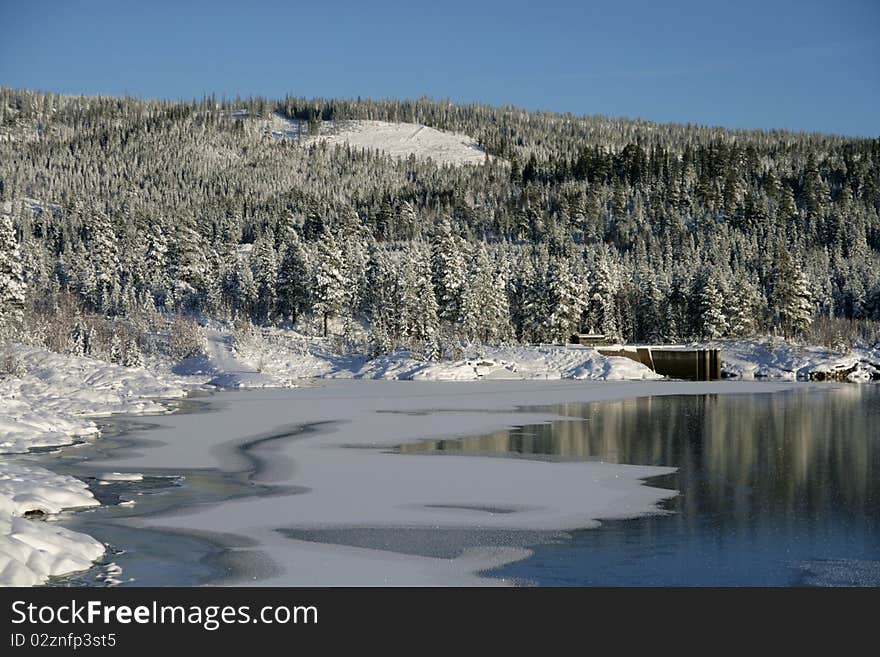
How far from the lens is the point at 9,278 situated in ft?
189

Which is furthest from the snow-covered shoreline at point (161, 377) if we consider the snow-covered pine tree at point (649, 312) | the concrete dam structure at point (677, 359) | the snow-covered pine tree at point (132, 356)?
the snow-covered pine tree at point (649, 312)

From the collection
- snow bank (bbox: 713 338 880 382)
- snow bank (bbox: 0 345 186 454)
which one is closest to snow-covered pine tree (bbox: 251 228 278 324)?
snow bank (bbox: 0 345 186 454)

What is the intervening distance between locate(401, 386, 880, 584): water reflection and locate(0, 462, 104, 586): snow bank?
5785mm

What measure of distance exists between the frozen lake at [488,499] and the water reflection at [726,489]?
0.20ft

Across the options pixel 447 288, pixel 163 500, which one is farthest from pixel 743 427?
pixel 447 288

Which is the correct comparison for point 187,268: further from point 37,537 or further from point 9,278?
point 37,537

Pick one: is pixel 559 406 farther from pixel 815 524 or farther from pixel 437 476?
pixel 815 524

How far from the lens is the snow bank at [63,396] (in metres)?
24.9

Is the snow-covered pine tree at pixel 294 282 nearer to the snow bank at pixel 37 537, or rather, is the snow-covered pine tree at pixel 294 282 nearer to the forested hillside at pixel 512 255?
the forested hillside at pixel 512 255

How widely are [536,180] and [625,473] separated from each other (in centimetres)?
17126

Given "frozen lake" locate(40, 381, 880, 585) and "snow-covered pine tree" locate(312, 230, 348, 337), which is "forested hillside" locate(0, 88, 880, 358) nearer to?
"snow-covered pine tree" locate(312, 230, 348, 337)

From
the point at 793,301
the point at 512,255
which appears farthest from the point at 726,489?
the point at 512,255

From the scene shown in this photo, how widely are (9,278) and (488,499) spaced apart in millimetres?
49487

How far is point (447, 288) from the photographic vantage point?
7975cm
